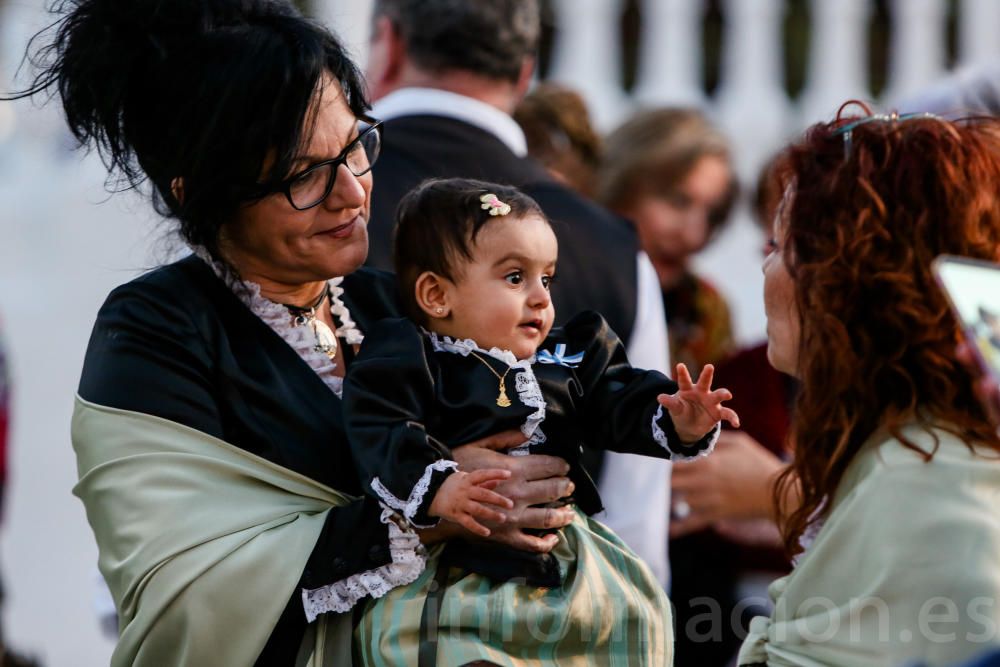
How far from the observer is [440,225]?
2406 millimetres

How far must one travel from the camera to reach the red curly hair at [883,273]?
2184 millimetres

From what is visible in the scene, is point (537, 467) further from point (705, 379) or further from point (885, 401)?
point (885, 401)

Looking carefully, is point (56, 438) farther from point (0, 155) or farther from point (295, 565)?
point (295, 565)

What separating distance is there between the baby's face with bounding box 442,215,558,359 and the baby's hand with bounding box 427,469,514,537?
303 millimetres

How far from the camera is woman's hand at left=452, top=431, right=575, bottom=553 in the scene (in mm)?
2320

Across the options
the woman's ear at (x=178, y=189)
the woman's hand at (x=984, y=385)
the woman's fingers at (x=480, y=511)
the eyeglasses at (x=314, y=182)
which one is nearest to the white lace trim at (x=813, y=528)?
the woman's hand at (x=984, y=385)

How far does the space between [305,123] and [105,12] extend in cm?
41

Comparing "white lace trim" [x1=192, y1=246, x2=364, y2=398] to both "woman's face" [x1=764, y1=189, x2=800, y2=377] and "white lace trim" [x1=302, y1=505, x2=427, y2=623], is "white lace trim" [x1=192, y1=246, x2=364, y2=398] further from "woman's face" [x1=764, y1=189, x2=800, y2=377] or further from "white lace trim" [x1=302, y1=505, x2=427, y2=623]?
"woman's face" [x1=764, y1=189, x2=800, y2=377]

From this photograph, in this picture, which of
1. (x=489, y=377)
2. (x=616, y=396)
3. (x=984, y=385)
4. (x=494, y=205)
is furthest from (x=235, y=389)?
(x=984, y=385)

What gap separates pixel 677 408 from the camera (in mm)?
2322

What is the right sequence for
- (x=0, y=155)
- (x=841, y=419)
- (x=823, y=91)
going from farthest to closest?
(x=0, y=155), (x=823, y=91), (x=841, y=419)

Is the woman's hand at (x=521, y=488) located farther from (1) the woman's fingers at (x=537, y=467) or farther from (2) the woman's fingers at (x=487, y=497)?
(2) the woman's fingers at (x=487, y=497)

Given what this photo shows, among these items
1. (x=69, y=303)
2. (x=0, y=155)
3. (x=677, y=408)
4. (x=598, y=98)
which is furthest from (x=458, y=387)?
(x=0, y=155)

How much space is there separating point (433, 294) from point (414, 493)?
1.30 ft
